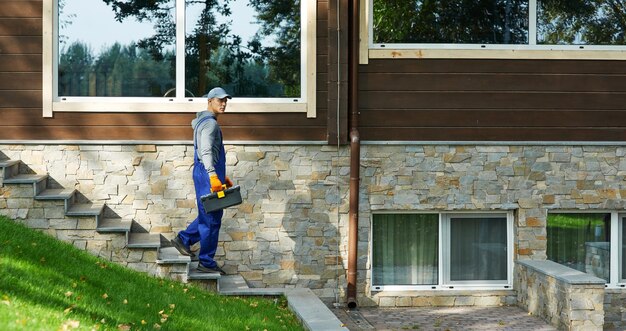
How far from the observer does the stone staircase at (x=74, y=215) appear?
36.3 feet

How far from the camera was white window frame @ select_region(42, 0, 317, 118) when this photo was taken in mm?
11758

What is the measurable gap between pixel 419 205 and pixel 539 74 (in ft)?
6.82

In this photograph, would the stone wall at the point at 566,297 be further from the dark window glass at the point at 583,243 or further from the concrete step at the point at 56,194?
the concrete step at the point at 56,194

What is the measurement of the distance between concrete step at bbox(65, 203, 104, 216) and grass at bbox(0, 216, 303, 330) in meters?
0.39

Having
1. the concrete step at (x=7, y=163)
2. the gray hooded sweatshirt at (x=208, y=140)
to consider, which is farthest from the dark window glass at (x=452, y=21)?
the concrete step at (x=7, y=163)

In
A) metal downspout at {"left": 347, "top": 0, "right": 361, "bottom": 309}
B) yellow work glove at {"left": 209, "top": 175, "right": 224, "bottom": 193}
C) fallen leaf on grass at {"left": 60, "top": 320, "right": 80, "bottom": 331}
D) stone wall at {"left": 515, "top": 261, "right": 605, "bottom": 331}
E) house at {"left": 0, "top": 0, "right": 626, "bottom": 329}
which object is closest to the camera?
fallen leaf on grass at {"left": 60, "top": 320, "right": 80, "bottom": 331}

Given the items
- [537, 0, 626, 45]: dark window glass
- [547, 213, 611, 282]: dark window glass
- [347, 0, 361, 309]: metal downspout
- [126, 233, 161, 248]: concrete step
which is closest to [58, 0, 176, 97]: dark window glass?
[126, 233, 161, 248]: concrete step

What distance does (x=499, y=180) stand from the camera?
485 inches

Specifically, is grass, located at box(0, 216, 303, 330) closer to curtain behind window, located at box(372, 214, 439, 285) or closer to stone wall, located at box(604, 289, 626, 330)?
curtain behind window, located at box(372, 214, 439, 285)

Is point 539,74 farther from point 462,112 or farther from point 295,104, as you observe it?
point 295,104

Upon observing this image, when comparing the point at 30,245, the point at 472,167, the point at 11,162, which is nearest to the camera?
the point at 30,245

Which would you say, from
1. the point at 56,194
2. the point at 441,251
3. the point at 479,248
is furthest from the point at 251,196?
the point at 479,248

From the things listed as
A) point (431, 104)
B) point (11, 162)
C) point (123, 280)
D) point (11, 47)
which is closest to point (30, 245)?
point (123, 280)

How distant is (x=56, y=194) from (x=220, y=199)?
75.6 inches
